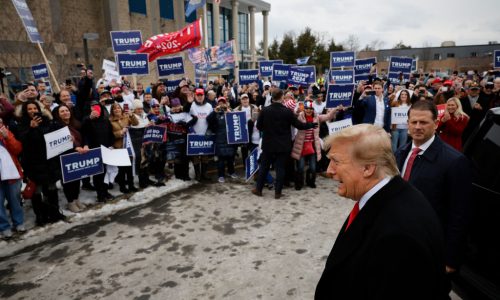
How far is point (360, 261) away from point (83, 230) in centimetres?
521

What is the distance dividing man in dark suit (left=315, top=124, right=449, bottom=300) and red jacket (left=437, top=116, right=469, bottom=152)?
15.4 ft

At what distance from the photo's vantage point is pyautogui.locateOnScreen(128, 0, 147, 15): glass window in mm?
27478

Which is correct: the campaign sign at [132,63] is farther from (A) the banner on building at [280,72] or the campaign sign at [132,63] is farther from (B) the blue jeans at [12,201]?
(A) the banner on building at [280,72]

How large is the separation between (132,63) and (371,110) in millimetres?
6330

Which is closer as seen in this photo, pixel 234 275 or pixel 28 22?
pixel 234 275

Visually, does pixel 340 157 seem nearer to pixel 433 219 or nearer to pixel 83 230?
pixel 433 219

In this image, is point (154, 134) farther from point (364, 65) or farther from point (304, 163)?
point (364, 65)

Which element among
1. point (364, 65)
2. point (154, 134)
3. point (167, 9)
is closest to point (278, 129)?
point (154, 134)

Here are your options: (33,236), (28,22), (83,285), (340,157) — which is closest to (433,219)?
(340,157)

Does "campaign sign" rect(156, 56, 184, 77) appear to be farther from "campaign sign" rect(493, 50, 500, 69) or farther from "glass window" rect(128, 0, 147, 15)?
"glass window" rect(128, 0, 147, 15)

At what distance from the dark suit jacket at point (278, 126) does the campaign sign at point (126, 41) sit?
213 inches

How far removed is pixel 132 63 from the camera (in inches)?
361

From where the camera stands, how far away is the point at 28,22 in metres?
8.00

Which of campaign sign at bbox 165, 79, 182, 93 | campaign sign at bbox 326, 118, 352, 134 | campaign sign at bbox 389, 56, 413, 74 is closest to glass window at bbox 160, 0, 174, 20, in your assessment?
campaign sign at bbox 165, 79, 182, 93
